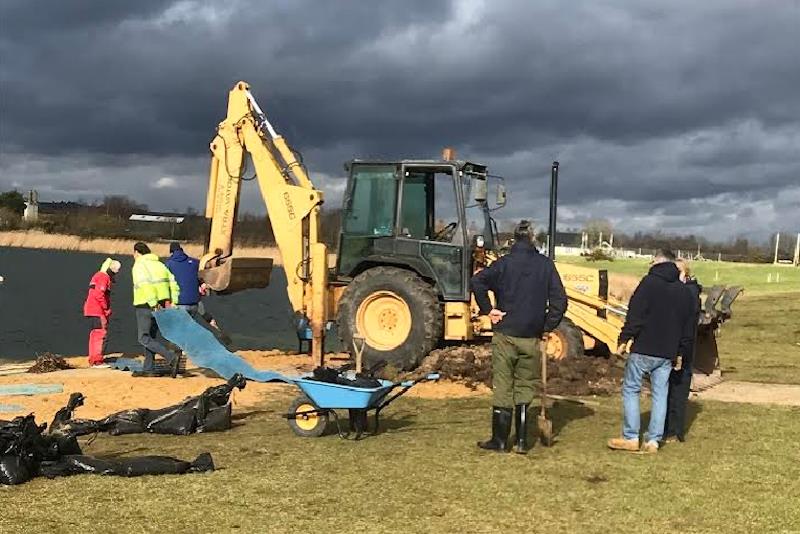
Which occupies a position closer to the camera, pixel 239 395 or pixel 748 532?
pixel 748 532

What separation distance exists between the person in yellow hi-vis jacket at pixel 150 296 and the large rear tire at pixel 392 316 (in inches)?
95.9

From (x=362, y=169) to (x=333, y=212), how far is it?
0.79m

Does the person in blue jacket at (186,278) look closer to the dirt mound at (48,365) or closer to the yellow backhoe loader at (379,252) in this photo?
the yellow backhoe loader at (379,252)

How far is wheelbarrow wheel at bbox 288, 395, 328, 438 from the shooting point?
8.05 m

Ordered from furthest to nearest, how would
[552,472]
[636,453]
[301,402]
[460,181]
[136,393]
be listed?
[460,181], [136,393], [301,402], [636,453], [552,472]

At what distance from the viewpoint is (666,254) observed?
778cm

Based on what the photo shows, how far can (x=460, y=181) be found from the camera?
41.1 ft

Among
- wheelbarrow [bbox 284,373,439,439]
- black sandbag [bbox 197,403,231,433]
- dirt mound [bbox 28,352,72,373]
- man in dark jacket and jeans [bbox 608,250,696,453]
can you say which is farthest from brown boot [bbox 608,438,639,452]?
dirt mound [bbox 28,352,72,373]

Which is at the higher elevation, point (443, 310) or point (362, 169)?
point (362, 169)

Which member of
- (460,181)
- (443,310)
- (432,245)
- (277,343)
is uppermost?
(460,181)

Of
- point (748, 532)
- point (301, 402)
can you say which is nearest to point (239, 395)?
point (301, 402)

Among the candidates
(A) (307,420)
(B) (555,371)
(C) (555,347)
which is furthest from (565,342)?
(A) (307,420)

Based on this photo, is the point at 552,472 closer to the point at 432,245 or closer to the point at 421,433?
the point at 421,433

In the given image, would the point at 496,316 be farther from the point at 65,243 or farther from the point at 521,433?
the point at 65,243
